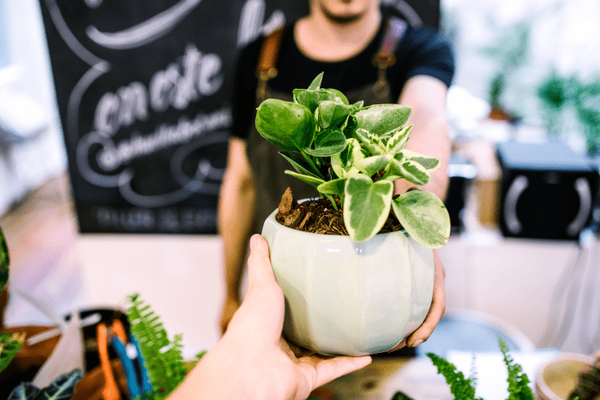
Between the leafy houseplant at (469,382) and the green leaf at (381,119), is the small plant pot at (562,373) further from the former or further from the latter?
the green leaf at (381,119)

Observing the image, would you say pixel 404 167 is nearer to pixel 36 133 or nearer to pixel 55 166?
pixel 36 133

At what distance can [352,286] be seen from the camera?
14.2 inches

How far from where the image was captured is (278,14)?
4.67 ft

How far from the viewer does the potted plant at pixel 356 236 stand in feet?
1.15

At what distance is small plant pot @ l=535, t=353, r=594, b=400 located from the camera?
1.74 feet

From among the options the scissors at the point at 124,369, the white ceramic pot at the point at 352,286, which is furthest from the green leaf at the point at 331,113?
the scissors at the point at 124,369

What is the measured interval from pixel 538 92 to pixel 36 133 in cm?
452

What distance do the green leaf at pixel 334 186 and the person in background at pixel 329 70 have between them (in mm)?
490

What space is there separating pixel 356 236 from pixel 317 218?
0.27ft

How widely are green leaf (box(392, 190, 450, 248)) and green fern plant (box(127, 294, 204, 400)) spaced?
13.9 inches

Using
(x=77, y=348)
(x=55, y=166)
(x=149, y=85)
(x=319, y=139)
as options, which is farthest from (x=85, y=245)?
(x=55, y=166)

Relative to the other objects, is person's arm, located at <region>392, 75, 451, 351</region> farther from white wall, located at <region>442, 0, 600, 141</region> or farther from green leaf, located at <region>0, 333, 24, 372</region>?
white wall, located at <region>442, 0, 600, 141</region>

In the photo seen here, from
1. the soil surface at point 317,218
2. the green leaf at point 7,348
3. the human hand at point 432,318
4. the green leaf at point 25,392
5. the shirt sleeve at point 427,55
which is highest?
the shirt sleeve at point 427,55

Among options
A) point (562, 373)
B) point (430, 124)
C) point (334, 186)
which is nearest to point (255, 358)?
point (334, 186)
